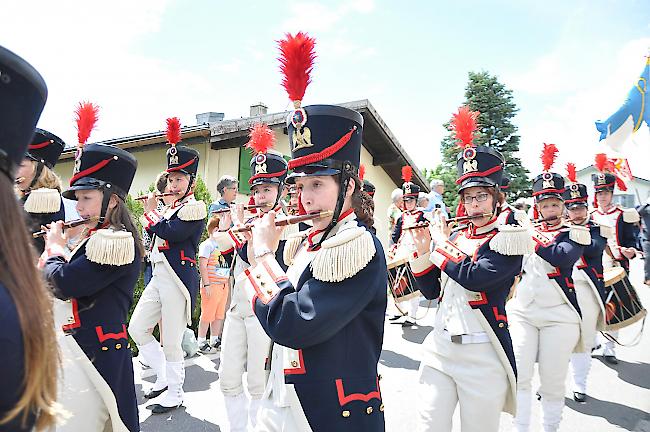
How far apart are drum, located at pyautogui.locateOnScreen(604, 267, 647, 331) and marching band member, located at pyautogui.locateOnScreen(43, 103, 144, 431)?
5.77 meters

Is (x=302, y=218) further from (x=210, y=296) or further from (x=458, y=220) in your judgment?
(x=210, y=296)

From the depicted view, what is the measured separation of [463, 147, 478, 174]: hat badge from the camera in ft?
11.4

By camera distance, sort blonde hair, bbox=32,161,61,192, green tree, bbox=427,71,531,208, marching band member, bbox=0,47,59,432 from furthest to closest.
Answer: green tree, bbox=427,71,531,208 < blonde hair, bbox=32,161,61,192 < marching band member, bbox=0,47,59,432

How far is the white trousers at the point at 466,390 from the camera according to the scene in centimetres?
300

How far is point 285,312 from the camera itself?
1.96 meters

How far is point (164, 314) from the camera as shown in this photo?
5.00 meters

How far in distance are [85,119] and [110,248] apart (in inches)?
55.9

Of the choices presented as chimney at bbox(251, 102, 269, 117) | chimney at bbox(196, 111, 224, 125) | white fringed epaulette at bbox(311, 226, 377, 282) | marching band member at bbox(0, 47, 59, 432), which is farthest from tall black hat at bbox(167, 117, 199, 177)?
chimney at bbox(196, 111, 224, 125)

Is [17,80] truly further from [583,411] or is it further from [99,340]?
[583,411]

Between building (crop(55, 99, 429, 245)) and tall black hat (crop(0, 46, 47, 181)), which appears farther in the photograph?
building (crop(55, 99, 429, 245))

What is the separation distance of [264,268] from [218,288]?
5.50 meters


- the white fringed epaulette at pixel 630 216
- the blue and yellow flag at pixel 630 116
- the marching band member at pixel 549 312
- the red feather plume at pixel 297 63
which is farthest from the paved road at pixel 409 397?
the red feather plume at pixel 297 63

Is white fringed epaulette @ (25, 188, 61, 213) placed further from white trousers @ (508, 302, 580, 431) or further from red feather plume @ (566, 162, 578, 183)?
red feather plume @ (566, 162, 578, 183)

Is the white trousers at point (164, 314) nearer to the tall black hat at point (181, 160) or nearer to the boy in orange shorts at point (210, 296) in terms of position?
the tall black hat at point (181, 160)
